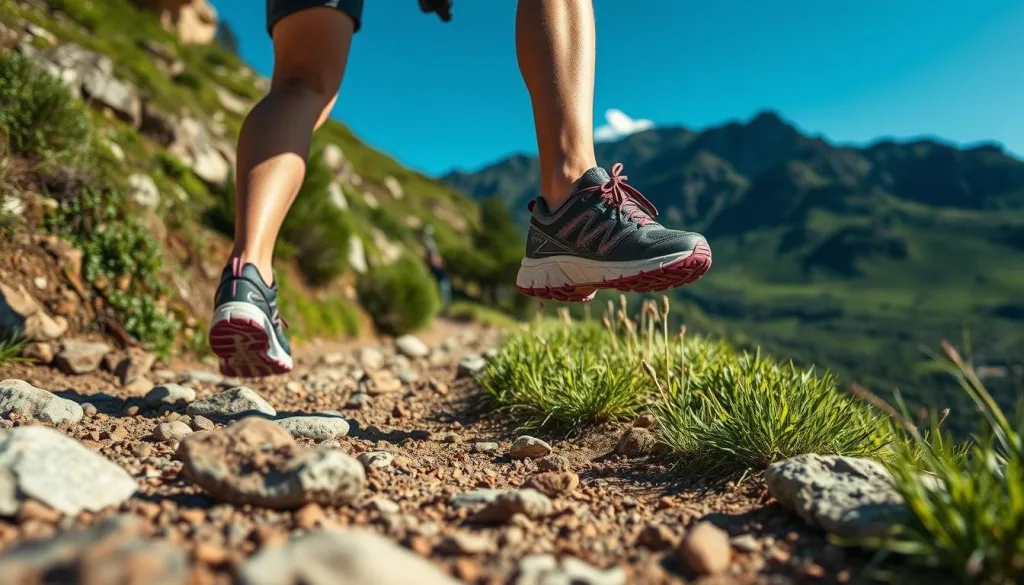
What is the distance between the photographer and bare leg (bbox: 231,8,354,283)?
2.40 meters

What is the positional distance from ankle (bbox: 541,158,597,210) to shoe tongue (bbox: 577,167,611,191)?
21 mm

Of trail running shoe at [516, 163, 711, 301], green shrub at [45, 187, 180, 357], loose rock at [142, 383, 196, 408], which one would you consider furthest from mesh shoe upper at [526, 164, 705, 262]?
green shrub at [45, 187, 180, 357]

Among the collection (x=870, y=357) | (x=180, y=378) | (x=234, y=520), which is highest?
(x=180, y=378)

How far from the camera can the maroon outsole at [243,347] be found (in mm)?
2227

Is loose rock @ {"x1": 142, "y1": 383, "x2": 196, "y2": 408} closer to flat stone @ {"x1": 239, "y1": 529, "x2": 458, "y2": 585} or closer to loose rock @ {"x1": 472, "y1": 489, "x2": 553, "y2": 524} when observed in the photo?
loose rock @ {"x1": 472, "y1": 489, "x2": 553, "y2": 524}

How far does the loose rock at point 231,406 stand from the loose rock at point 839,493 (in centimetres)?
208

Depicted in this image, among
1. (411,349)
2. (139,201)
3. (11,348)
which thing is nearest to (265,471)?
(11,348)

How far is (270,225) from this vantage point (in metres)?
2.43

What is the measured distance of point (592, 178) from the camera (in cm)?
240

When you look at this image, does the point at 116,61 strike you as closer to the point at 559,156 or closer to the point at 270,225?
the point at 270,225

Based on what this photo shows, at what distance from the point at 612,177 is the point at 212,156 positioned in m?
7.72

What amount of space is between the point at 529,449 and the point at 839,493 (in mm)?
1188

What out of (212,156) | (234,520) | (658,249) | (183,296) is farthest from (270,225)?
Result: (212,156)

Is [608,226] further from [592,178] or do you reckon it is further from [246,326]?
[246,326]
